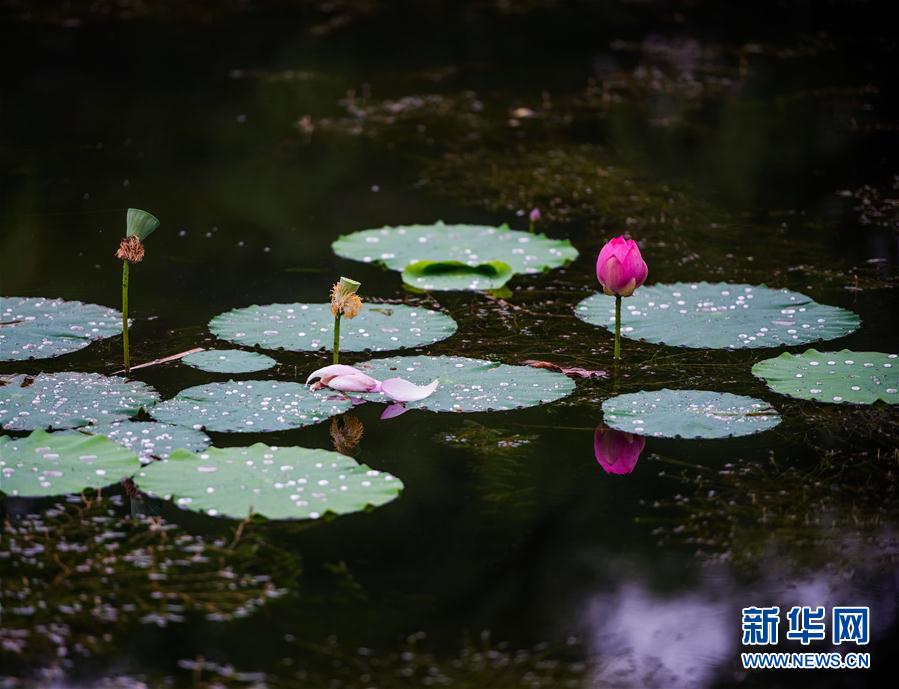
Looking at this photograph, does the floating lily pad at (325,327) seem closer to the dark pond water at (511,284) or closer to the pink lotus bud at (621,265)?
the dark pond water at (511,284)

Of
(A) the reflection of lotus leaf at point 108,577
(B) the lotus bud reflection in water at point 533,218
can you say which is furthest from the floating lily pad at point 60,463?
(B) the lotus bud reflection in water at point 533,218

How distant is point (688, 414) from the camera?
2707mm

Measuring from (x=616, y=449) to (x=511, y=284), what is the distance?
1318 mm

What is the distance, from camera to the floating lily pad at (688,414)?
2643 mm

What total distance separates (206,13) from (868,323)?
26.5ft

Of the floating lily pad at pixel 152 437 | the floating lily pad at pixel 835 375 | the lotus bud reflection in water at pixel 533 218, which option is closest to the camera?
the floating lily pad at pixel 152 437

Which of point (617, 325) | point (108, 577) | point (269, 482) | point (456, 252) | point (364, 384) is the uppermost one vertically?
point (456, 252)

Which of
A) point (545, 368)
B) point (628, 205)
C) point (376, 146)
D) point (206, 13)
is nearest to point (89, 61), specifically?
point (206, 13)

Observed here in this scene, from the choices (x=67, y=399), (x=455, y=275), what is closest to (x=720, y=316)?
(x=455, y=275)

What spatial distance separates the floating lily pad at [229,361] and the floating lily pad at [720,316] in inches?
37.0

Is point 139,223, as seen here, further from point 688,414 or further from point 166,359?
point 688,414

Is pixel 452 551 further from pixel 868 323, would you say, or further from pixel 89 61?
pixel 89 61

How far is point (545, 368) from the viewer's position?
3057 millimetres

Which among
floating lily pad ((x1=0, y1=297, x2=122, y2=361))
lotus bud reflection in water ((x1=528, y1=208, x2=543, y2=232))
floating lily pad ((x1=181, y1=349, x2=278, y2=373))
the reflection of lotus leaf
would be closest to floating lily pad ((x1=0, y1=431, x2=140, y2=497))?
the reflection of lotus leaf
